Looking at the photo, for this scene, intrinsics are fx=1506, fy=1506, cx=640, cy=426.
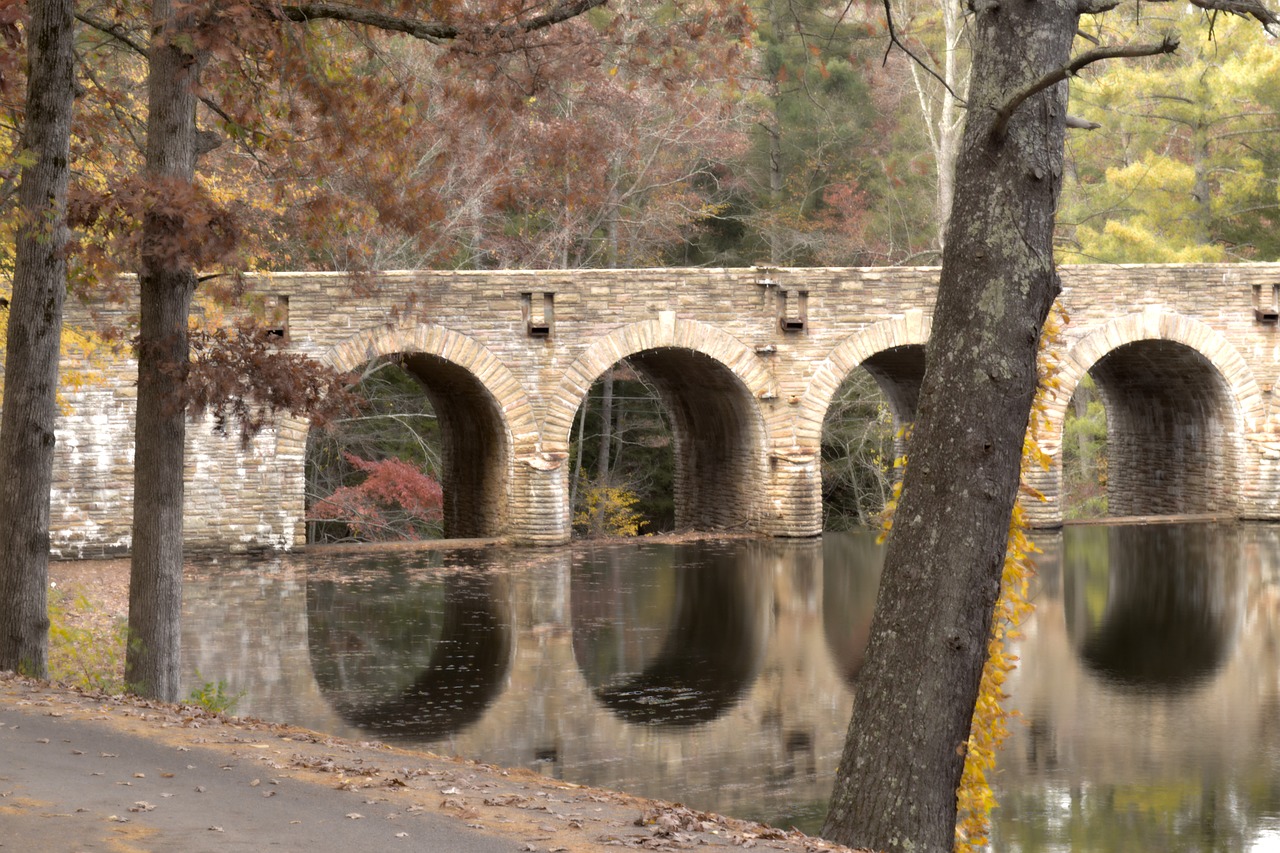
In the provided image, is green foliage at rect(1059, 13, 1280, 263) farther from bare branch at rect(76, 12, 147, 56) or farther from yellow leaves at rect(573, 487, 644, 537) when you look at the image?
bare branch at rect(76, 12, 147, 56)

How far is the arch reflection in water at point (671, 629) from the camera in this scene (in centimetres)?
1151

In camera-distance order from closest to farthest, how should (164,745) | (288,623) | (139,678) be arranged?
(164,745)
(139,678)
(288,623)

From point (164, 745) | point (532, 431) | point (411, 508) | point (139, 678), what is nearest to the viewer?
point (164, 745)

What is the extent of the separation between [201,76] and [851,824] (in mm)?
6135

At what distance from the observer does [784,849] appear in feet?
18.7

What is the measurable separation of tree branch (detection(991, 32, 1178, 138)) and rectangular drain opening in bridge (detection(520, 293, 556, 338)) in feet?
44.4

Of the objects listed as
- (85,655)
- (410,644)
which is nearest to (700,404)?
(410,644)

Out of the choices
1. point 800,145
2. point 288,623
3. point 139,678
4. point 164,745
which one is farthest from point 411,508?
point 164,745

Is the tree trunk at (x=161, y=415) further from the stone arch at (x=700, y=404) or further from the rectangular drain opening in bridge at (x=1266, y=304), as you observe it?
the rectangular drain opening in bridge at (x=1266, y=304)

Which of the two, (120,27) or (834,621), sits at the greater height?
(120,27)

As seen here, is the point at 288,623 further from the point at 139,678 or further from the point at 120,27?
the point at 120,27

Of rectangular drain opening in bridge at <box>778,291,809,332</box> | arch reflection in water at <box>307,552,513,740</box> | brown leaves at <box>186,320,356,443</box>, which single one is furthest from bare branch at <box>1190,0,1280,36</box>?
rectangular drain opening in bridge at <box>778,291,809,332</box>

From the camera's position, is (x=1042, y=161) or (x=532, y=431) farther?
(x=532, y=431)

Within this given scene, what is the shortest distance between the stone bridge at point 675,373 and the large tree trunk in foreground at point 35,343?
7.99 m
